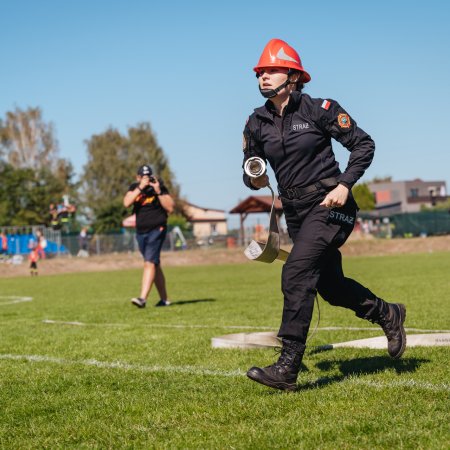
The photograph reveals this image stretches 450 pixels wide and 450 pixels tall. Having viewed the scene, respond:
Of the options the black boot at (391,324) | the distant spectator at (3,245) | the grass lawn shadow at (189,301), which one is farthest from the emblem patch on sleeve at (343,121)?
the distant spectator at (3,245)

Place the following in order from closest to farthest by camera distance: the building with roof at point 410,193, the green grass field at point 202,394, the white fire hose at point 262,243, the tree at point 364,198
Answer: the green grass field at point 202,394
the white fire hose at point 262,243
the tree at point 364,198
the building with roof at point 410,193

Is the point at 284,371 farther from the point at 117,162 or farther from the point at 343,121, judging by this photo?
the point at 117,162

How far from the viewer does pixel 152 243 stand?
479 inches

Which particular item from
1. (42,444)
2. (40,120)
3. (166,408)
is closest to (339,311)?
(166,408)

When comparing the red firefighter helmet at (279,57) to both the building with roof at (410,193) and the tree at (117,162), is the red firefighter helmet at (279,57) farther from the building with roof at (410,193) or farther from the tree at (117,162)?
the building with roof at (410,193)

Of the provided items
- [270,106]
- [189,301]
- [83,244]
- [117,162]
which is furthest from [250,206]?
[270,106]

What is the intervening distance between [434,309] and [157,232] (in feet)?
14.6

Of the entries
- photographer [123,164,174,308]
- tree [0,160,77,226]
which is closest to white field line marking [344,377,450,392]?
photographer [123,164,174,308]

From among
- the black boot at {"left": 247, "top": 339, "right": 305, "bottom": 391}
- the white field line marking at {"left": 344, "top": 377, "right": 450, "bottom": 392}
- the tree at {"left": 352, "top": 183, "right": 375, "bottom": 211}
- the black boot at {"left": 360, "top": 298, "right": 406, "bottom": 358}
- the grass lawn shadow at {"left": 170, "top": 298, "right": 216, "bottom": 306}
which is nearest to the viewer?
the white field line marking at {"left": 344, "top": 377, "right": 450, "bottom": 392}

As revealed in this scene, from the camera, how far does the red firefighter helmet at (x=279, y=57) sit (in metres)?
5.05

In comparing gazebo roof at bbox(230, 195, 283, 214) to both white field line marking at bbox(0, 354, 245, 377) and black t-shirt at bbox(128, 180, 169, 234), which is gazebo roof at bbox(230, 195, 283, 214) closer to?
black t-shirt at bbox(128, 180, 169, 234)

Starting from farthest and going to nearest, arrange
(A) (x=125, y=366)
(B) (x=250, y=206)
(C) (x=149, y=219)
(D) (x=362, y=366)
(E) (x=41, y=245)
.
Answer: (B) (x=250, y=206) → (E) (x=41, y=245) → (C) (x=149, y=219) → (A) (x=125, y=366) → (D) (x=362, y=366)

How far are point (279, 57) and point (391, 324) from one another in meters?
1.95

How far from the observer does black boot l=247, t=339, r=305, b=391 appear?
466 cm
